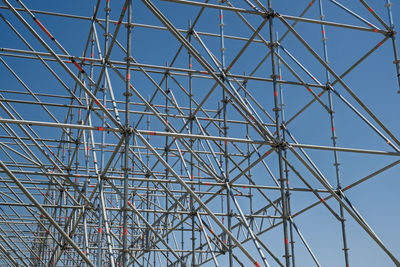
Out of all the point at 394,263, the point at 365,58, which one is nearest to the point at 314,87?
the point at 365,58

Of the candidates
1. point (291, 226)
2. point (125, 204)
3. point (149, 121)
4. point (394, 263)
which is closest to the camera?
point (125, 204)

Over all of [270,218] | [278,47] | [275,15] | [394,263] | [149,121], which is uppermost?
[149,121]

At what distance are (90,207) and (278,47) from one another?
6.25m

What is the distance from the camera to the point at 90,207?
1136 centimetres

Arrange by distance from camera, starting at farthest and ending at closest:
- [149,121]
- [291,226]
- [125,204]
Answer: [149,121] < [291,226] < [125,204]

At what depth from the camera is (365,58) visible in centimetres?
1157

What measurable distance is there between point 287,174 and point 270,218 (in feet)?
8.08

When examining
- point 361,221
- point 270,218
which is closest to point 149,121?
point 270,218

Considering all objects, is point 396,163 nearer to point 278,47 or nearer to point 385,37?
point 385,37

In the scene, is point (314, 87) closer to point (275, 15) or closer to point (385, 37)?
point (385, 37)

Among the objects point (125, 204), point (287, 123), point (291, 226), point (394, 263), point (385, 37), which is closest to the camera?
point (125, 204)

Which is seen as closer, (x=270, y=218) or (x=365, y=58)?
(x=365, y=58)

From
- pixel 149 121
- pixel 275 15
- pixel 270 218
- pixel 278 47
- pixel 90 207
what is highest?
pixel 149 121

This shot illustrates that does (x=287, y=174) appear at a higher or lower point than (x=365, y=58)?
lower
